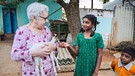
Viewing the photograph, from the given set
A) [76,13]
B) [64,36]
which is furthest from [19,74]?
[64,36]

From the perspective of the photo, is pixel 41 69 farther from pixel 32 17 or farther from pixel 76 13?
pixel 76 13

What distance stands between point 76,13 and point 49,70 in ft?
14.0

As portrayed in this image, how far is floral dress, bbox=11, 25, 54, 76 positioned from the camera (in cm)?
172

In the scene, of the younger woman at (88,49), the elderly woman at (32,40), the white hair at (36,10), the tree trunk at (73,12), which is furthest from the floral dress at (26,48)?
the tree trunk at (73,12)

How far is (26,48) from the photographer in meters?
1.78

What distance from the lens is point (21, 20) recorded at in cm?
1135

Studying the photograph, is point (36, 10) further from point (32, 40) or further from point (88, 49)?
point (88, 49)

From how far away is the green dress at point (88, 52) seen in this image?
7.29ft

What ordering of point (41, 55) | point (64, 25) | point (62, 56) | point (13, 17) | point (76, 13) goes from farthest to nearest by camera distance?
point (13, 17)
point (64, 25)
point (76, 13)
point (62, 56)
point (41, 55)

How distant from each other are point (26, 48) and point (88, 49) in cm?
80

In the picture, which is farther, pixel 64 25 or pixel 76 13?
pixel 64 25

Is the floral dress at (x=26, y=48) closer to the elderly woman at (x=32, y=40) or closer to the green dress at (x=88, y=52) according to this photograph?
the elderly woman at (x=32, y=40)

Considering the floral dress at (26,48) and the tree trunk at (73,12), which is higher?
the tree trunk at (73,12)

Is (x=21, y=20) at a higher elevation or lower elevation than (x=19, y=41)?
higher
